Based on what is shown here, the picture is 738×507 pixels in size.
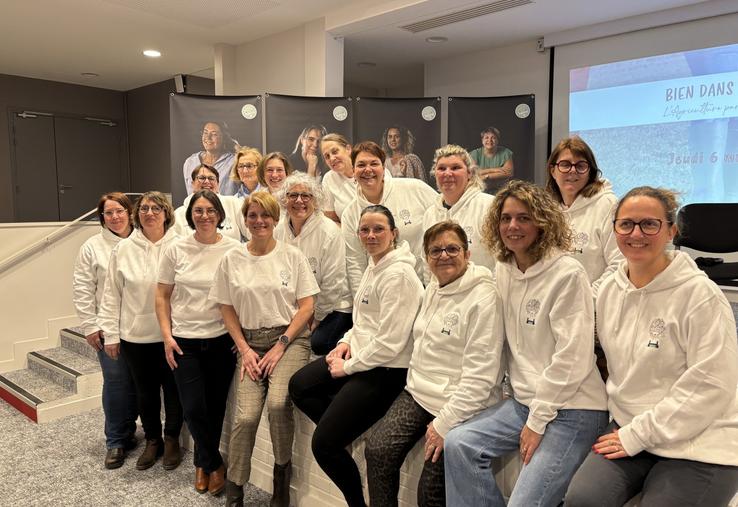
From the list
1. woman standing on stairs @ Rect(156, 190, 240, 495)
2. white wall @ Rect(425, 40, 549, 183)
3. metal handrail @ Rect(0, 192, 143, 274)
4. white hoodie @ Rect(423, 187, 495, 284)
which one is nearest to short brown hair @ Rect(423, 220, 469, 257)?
white hoodie @ Rect(423, 187, 495, 284)

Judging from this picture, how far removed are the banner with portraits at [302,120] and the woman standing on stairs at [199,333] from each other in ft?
9.50

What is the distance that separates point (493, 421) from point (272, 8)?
4667mm

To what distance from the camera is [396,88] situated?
9.03m

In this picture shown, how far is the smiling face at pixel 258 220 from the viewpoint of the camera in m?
2.52

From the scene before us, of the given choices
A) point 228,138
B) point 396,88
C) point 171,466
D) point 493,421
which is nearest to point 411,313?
point 493,421

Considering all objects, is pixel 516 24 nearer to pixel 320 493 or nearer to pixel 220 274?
pixel 220 274

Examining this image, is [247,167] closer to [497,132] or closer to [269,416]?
[269,416]

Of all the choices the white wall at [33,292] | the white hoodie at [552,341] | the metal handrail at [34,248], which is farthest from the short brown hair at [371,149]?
the white wall at [33,292]

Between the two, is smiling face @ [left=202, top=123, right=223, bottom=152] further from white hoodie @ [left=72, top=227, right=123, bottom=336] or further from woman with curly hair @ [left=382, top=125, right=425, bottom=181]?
white hoodie @ [left=72, top=227, right=123, bottom=336]

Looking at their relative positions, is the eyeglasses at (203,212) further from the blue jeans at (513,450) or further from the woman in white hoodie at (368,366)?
the blue jeans at (513,450)

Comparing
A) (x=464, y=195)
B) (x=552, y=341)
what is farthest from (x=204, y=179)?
(x=552, y=341)

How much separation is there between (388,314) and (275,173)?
4.87ft

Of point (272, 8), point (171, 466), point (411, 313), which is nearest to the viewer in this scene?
point (411, 313)

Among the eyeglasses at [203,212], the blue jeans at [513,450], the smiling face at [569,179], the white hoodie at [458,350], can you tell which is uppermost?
the smiling face at [569,179]
